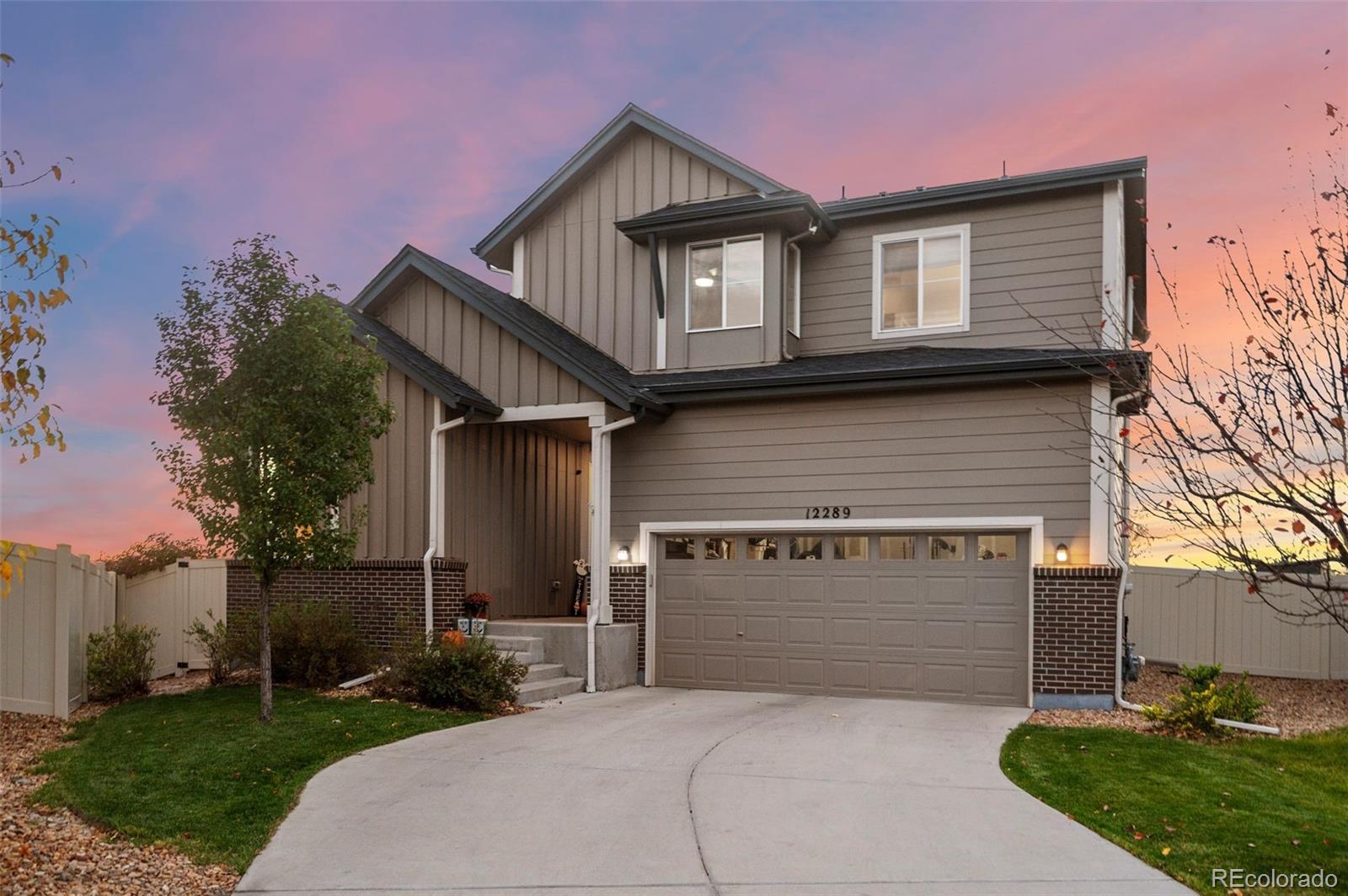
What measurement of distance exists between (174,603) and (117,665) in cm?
439

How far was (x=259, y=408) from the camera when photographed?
1094 cm

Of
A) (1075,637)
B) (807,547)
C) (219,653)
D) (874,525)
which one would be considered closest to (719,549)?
(807,547)

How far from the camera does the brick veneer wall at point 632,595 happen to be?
15.5 metres

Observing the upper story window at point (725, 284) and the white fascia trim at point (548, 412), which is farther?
the upper story window at point (725, 284)

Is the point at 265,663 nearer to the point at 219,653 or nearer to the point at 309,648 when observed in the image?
the point at 309,648

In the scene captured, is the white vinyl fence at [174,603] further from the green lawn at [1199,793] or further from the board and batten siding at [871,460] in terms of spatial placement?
the green lawn at [1199,793]

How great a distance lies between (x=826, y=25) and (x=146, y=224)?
405 inches

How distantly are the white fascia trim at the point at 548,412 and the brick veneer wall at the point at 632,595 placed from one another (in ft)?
7.34

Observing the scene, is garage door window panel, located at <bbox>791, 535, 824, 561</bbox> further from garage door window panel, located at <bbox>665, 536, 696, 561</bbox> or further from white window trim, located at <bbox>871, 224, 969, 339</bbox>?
white window trim, located at <bbox>871, 224, 969, 339</bbox>

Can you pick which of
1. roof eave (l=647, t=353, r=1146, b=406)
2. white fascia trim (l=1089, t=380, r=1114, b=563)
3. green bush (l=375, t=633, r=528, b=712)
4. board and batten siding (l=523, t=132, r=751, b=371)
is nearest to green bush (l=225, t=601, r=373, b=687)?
green bush (l=375, t=633, r=528, b=712)

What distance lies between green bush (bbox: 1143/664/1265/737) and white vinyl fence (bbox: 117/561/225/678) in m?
13.4

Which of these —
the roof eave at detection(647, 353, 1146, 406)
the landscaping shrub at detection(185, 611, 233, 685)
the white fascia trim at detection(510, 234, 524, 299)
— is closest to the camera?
the roof eave at detection(647, 353, 1146, 406)

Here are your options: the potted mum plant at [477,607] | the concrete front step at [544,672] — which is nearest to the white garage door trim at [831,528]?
the concrete front step at [544,672]

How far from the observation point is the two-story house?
45.1 feet
